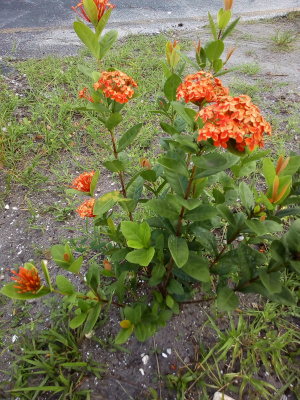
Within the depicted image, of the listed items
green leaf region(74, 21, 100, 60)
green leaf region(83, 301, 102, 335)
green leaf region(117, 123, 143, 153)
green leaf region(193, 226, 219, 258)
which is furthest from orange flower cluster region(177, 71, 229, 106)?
green leaf region(83, 301, 102, 335)

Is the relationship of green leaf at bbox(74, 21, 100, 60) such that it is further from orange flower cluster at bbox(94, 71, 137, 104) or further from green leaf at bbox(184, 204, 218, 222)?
green leaf at bbox(184, 204, 218, 222)

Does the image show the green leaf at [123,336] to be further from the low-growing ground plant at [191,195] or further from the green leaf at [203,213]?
the green leaf at [203,213]

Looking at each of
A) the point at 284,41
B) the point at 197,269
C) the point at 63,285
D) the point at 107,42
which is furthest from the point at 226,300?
the point at 284,41

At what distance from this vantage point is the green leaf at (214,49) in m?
1.10

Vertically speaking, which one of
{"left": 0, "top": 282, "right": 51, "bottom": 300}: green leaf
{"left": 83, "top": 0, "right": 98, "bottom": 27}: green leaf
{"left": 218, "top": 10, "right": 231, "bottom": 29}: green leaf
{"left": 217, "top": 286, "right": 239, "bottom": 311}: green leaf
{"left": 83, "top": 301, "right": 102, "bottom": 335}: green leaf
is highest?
{"left": 83, "top": 0, "right": 98, "bottom": 27}: green leaf

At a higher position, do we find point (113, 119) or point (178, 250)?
point (113, 119)

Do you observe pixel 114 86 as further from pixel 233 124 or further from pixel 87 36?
pixel 233 124

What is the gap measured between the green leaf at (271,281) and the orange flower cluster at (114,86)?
2.64 feet

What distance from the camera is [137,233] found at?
1108mm

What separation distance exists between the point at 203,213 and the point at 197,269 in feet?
0.80

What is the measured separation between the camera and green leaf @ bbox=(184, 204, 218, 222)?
41.6 inches

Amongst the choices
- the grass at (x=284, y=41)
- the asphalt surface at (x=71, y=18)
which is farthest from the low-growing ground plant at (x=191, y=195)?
the grass at (x=284, y=41)

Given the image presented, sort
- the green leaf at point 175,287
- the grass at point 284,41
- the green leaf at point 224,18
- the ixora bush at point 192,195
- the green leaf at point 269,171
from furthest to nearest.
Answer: the grass at point 284,41, the green leaf at point 175,287, the green leaf at point 224,18, the green leaf at point 269,171, the ixora bush at point 192,195

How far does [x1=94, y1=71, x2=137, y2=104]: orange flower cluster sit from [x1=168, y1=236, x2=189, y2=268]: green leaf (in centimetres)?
56
